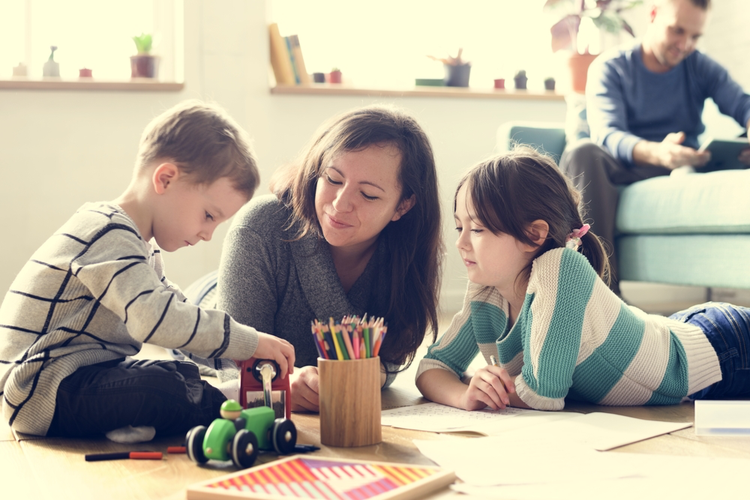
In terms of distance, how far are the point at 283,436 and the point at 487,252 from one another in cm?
48

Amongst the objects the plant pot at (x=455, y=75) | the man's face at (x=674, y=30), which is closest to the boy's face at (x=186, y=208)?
the man's face at (x=674, y=30)

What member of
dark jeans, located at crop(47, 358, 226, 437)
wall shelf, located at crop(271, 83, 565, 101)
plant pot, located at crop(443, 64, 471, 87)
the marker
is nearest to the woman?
dark jeans, located at crop(47, 358, 226, 437)

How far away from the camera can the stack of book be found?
10.3ft

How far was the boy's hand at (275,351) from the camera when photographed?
1.06m

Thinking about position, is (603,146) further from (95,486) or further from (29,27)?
(29,27)

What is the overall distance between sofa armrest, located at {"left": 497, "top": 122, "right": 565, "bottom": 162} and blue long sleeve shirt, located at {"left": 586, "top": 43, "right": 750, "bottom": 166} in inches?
5.3

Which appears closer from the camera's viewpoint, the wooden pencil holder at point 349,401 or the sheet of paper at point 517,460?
the sheet of paper at point 517,460

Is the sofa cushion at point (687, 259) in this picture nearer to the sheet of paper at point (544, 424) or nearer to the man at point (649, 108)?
the man at point (649, 108)

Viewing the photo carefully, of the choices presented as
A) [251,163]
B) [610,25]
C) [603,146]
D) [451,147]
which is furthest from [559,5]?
[251,163]

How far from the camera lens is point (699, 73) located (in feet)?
8.88

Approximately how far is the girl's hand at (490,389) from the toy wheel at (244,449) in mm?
Answer: 427

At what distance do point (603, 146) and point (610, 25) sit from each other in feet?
3.23

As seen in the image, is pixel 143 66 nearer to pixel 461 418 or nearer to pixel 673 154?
pixel 673 154

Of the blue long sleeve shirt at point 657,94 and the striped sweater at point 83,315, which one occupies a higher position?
the blue long sleeve shirt at point 657,94
